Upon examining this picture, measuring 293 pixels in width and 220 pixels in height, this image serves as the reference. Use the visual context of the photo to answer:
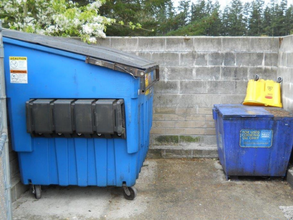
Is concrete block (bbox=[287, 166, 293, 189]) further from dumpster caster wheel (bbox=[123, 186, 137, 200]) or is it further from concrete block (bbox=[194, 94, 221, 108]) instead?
dumpster caster wheel (bbox=[123, 186, 137, 200])

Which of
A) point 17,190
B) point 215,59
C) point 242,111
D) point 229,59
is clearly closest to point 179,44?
point 215,59

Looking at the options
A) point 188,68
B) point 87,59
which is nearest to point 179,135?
point 188,68

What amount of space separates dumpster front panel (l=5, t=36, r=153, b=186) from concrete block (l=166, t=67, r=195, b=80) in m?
1.89

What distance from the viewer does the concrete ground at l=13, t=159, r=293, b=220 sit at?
3631mm

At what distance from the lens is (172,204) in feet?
12.8

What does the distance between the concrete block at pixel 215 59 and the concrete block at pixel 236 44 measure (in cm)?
13

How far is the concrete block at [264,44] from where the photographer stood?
5.39 meters

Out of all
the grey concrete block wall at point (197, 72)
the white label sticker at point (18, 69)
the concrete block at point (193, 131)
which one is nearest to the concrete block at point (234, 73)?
the grey concrete block wall at point (197, 72)

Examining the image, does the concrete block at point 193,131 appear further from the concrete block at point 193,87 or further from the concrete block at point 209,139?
the concrete block at point 193,87

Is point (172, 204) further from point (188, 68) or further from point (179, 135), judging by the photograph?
point (188, 68)

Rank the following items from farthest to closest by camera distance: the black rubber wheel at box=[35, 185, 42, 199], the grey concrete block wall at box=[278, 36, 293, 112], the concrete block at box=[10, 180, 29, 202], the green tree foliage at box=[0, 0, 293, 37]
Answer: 1. the green tree foliage at box=[0, 0, 293, 37]
2. the grey concrete block wall at box=[278, 36, 293, 112]
3. the black rubber wheel at box=[35, 185, 42, 199]
4. the concrete block at box=[10, 180, 29, 202]

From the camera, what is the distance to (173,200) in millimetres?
4027

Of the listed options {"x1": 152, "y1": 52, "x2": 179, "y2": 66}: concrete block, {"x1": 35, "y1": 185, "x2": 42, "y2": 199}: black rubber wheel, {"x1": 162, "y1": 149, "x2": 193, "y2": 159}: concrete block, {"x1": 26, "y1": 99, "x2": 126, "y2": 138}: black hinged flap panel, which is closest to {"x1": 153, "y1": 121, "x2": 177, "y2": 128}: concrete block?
{"x1": 162, "y1": 149, "x2": 193, "y2": 159}: concrete block

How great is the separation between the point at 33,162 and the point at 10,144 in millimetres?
390
